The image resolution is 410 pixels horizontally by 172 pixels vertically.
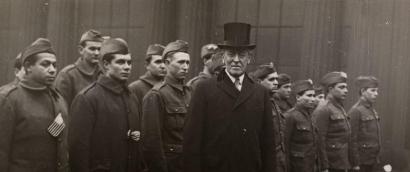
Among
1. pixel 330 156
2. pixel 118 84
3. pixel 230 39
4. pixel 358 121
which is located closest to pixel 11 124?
pixel 118 84

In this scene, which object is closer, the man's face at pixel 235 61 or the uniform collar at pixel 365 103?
the man's face at pixel 235 61

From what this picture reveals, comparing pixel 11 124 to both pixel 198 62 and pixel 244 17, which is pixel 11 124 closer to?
pixel 198 62

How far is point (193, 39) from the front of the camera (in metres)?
10.5

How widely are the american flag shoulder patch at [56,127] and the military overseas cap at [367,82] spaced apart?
538cm

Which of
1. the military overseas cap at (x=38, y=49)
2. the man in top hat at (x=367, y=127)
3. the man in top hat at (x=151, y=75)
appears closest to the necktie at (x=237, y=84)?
the military overseas cap at (x=38, y=49)

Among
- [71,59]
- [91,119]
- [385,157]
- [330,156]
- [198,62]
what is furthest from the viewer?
[71,59]

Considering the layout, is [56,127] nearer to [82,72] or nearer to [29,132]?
[29,132]

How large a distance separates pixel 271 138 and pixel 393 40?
5110 mm

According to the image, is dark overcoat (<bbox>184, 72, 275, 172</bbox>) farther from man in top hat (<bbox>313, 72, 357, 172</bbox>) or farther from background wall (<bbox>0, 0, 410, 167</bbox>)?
background wall (<bbox>0, 0, 410, 167</bbox>)

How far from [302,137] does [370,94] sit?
1.99 m

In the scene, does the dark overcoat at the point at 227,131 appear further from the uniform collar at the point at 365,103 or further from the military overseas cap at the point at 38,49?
the uniform collar at the point at 365,103

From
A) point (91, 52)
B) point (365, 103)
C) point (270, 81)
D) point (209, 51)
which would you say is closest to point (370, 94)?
point (365, 103)

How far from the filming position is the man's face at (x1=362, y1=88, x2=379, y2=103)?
A: 9.27 metres

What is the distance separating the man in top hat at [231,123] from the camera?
5066 millimetres
